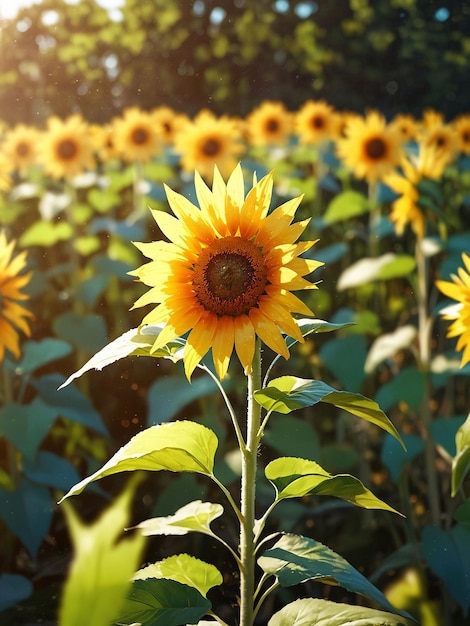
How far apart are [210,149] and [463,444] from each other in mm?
2271

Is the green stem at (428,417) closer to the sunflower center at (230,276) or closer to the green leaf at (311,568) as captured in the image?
the green leaf at (311,568)

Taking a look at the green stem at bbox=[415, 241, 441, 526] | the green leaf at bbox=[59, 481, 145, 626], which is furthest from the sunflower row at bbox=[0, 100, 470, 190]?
the green leaf at bbox=[59, 481, 145, 626]

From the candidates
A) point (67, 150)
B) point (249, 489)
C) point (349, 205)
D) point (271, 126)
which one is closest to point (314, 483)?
point (249, 489)

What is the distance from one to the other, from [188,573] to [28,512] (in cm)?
78

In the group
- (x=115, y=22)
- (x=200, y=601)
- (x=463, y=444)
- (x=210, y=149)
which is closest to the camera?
(x=200, y=601)

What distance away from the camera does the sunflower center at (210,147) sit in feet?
9.67

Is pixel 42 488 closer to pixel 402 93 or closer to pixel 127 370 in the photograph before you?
pixel 127 370

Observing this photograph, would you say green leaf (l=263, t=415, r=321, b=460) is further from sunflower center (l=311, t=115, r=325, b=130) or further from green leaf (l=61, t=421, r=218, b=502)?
sunflower center (l=311, t=115, r=325, b=130)

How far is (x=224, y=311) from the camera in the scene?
28.0 inches


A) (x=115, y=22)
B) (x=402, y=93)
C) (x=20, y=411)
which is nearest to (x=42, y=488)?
(x=20, y=411)

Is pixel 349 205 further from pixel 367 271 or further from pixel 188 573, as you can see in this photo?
pixel 188 573

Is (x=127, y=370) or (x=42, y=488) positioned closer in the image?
(x=42, y=488)

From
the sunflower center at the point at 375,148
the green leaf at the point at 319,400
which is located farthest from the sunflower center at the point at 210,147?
the green leaf at the point at 319,400

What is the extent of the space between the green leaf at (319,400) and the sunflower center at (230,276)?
0.08 meters
